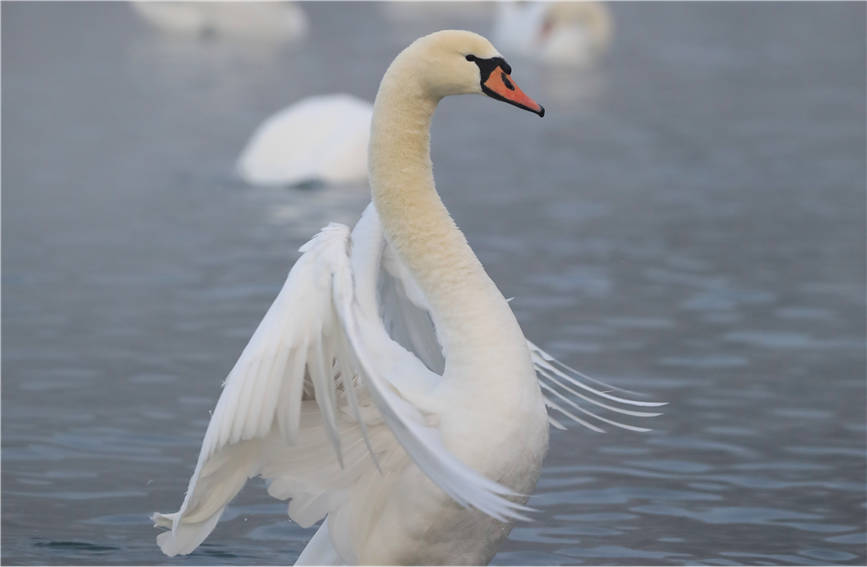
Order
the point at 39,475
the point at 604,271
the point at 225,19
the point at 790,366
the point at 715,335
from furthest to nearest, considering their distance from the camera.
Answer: the point at 225,19 < the point at 604,271 < the point at 715,335 < the point at 790,366 < the point at 39,475

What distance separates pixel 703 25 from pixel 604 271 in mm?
13147

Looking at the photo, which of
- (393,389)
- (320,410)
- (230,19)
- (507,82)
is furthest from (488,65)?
(230,19)

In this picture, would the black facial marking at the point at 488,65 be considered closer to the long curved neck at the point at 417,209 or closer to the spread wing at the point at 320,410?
the long curved neck at the point at 417,209

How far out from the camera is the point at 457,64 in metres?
4.59

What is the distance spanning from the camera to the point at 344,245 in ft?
13.6

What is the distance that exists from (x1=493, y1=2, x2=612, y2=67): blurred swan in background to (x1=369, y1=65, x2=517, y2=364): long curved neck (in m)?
14.2

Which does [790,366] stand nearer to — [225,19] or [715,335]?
[715,335]

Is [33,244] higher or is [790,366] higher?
[790,366]

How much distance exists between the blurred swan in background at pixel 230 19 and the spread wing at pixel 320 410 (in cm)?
1565

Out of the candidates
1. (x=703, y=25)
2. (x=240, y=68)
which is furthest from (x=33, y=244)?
(x=703, y=25)

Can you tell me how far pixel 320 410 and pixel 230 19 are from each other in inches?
662

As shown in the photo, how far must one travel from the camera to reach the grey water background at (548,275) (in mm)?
6008

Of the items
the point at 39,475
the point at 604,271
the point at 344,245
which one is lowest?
the point at 39,475

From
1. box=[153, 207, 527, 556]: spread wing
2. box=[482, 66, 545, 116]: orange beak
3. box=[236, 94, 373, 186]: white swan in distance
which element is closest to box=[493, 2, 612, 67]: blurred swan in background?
box=[236, 94, 373, 186]: white swan in distance
